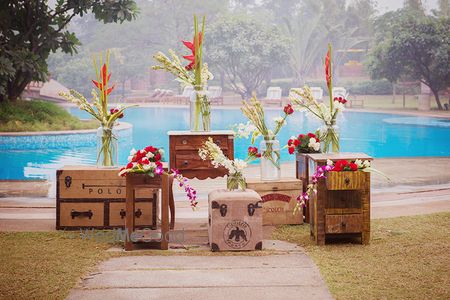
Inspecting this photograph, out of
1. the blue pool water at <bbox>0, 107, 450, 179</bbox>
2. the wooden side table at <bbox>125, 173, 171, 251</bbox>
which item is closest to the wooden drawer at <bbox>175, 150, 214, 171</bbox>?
the wooden side table at <bbox>125, 173, 171, 251</bbox>

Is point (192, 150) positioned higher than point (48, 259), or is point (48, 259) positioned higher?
point (192, 150)

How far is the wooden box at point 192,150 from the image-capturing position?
17.4 feet

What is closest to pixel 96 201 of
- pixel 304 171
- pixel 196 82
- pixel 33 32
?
pixel 196 82

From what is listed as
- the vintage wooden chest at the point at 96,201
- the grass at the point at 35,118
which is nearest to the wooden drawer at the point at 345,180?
the vintage wooden chest at the point at 96,201

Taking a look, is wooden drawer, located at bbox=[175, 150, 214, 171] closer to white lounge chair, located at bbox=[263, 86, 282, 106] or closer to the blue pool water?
the blue pool water

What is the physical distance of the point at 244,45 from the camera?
87.5 ft

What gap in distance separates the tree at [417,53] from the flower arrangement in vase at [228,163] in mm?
16873

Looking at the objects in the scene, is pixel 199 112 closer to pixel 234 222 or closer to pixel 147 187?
pixel 147 187

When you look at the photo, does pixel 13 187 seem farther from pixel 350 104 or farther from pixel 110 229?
pixel 350 104

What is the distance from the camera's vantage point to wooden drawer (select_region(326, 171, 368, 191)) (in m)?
4.70

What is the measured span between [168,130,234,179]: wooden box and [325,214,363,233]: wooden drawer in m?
0.93

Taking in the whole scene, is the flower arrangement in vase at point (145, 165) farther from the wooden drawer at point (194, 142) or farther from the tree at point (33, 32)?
the tree at point (33, 32)

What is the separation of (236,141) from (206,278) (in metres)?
11.2

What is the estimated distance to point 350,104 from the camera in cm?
2459
